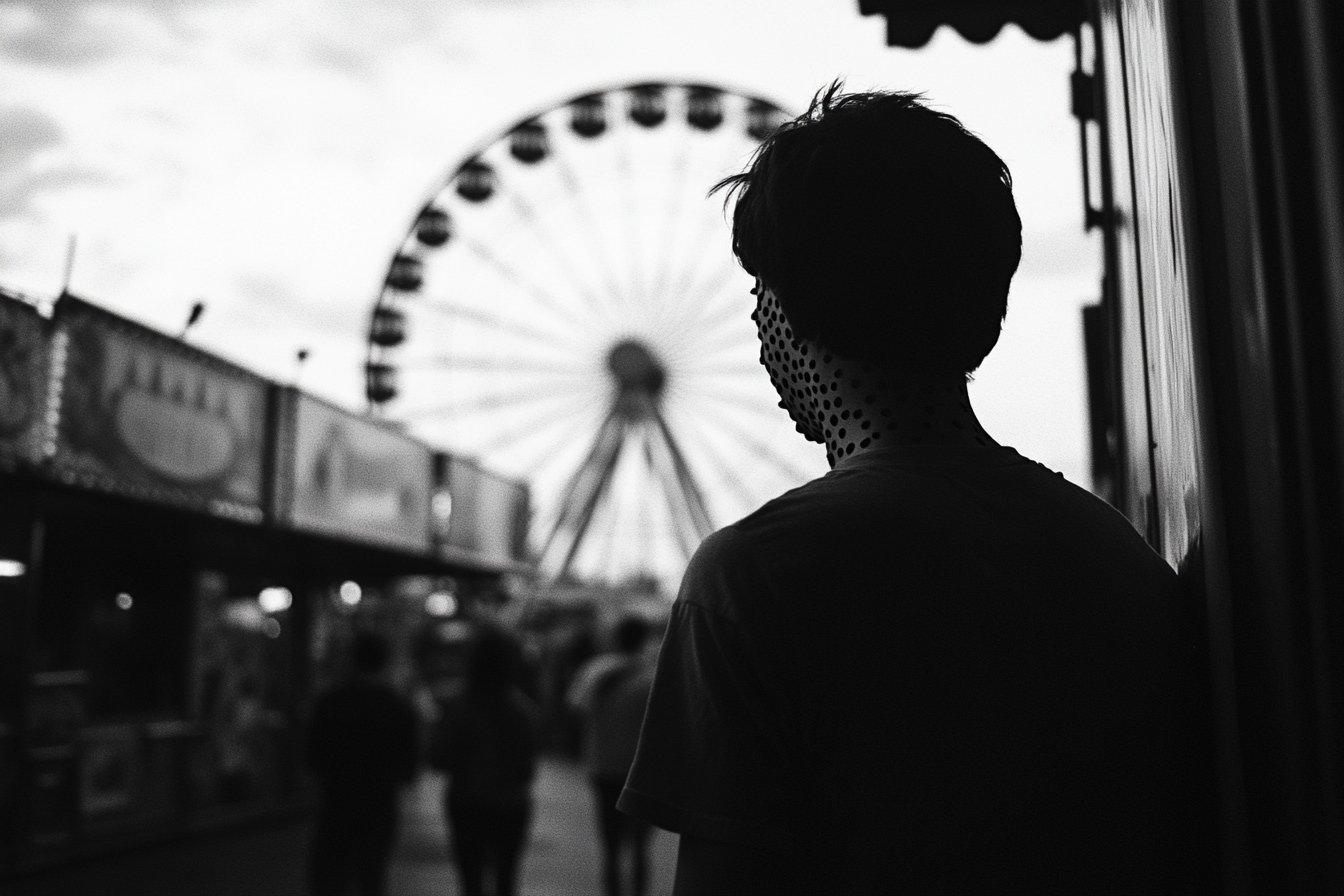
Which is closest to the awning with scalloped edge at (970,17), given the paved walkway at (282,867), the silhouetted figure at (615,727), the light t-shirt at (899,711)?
the light t-shirt at (899,711)

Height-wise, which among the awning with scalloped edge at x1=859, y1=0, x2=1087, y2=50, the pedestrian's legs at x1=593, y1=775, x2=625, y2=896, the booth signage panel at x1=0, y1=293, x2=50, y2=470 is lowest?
the pedestrian's legs at x1=593, y1=775, x2=625, y2=896

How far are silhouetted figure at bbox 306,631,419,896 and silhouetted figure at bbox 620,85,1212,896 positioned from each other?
5.35 m

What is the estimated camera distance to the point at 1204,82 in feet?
3.48

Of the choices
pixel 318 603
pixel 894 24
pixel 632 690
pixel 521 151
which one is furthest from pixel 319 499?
pixel 521 151

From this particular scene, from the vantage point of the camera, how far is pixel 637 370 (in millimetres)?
21531

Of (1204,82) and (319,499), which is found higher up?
(319,499)

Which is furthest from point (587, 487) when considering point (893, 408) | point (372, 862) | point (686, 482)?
point (893, 408)

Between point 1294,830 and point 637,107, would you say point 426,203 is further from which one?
point 1294,830

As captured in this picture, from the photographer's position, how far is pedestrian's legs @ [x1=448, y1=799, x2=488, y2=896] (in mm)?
5906

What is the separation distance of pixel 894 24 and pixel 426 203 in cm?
1663

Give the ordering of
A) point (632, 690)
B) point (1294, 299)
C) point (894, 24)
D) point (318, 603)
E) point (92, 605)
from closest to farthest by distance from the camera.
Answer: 1. point (1294, 299)
2. point (894, 24)
3. point (632, 690)
4. point (92, 605)
5. point (318, 603)

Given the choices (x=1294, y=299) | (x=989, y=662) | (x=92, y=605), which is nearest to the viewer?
(x=1294, y=299)

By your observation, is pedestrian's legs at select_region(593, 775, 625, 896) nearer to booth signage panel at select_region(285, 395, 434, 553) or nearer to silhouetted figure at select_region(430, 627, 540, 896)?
silhouetted figure at select_region(430, 627, 540, 896)

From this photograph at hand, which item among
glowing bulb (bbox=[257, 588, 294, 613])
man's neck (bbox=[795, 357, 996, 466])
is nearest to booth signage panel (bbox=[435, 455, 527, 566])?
glowing bulb (bbox=[257, 588, 294, 613])
